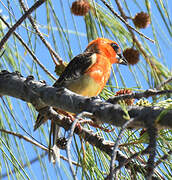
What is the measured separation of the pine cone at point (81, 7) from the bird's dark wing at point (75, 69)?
0.35 meters

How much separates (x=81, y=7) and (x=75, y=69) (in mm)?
504

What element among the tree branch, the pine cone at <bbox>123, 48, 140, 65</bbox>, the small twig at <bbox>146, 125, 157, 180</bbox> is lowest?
the small twig at <bbox>146, 125, 157, 180</bbox>

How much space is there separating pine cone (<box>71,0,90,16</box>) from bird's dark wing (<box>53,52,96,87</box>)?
13.9 inches

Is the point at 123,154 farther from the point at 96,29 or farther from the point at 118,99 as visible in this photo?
the point at 96,29

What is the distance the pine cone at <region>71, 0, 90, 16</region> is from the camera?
94.7 inches

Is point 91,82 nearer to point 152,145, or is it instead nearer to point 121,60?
point 121,60

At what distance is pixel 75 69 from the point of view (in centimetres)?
270

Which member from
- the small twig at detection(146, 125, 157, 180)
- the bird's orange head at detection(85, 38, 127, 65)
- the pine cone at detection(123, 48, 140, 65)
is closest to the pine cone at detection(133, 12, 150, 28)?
the pine cone at detection(123, 48, 140, 65)

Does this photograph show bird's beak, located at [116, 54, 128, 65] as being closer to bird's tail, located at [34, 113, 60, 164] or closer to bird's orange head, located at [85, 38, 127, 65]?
bird's orange head, located at [85, 38, 127, 65]

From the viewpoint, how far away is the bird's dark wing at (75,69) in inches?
98.8

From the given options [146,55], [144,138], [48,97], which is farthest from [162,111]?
[146,55]

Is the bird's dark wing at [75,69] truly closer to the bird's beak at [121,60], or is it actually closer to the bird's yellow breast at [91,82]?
the bird's yellow breast at [91,82]

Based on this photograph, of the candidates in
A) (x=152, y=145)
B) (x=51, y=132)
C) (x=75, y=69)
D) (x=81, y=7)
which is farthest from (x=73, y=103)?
(x=75, y=69)

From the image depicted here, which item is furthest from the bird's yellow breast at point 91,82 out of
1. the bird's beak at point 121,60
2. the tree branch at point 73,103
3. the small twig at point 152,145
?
the small twig at point 152,145
